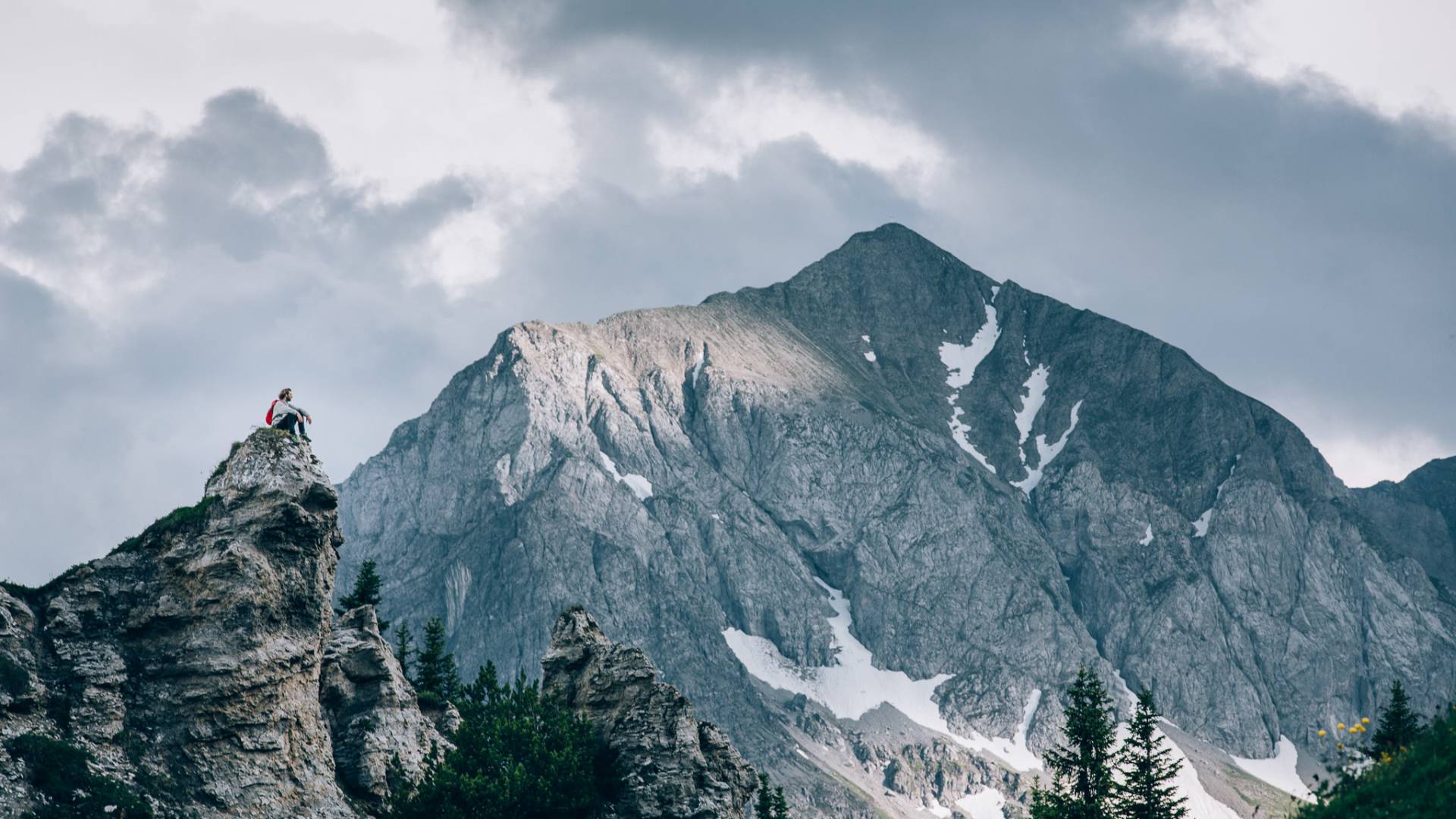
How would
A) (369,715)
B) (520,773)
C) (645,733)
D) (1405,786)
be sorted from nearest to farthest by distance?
(1405,786) → (520,773) → (645,733) → (369,715)

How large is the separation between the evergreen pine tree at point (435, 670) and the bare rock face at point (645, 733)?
22507 mm

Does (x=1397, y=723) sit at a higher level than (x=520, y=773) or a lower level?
higher

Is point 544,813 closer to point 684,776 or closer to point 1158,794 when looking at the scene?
point 684,776

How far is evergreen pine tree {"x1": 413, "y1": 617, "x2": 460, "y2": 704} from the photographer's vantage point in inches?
3465

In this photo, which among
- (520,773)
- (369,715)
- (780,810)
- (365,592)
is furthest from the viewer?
(365,592)

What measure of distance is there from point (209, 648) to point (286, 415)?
8.38 m

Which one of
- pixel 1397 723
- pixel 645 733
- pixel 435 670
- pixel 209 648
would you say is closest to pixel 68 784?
pixel 209 648

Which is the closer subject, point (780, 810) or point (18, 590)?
point (18, 590)

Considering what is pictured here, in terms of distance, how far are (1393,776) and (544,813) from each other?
30.9 meters

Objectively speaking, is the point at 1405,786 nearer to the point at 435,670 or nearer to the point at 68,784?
the point at 68,784

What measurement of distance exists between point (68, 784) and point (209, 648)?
6130 mm

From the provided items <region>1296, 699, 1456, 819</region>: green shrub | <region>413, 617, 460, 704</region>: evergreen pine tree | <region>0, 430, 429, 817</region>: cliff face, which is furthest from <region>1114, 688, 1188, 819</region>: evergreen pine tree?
<region>413, 617, 460, 704</region>: evergreen pine tree

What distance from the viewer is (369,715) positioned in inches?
2299

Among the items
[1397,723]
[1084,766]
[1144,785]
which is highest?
[1397,723]
